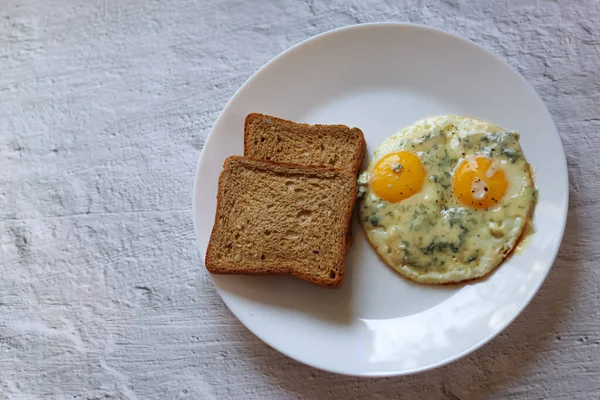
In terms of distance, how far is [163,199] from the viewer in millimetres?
2586

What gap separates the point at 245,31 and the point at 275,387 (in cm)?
176

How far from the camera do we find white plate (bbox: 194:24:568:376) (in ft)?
6.90

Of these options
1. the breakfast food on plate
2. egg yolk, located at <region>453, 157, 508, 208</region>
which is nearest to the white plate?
the breakfast food on plate

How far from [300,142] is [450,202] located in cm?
71

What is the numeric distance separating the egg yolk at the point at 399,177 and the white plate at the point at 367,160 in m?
0.18

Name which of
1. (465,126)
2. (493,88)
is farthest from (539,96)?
(465,126)

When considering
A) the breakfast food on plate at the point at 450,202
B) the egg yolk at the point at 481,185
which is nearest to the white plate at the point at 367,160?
A: the breakfast food on plate at the point at 450,202

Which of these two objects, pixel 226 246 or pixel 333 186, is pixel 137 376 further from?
pixel 333 186

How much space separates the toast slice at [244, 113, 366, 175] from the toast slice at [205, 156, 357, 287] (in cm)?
8

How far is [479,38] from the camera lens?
8.30ft

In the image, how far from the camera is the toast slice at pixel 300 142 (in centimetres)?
234

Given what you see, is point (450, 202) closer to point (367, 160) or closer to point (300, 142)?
point (367, 160)

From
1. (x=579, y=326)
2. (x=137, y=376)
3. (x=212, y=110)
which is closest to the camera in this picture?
(x=579, y=326)

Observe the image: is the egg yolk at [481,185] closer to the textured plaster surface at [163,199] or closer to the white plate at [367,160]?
the white plate at [367,160]
